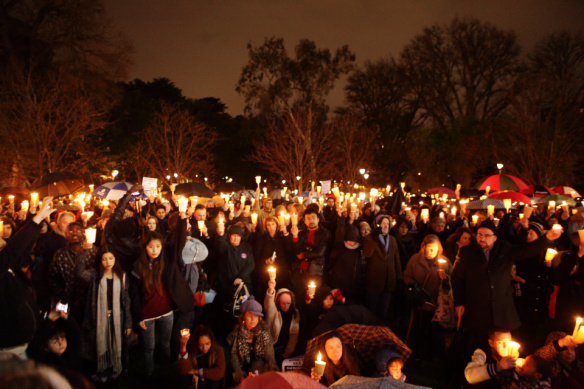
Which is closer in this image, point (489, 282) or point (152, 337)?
point (489, 282)

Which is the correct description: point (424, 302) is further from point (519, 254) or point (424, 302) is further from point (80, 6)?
point (80, 6)

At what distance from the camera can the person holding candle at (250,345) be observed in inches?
167

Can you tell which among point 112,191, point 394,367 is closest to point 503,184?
point 394,367

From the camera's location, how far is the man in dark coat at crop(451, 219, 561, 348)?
419 cm

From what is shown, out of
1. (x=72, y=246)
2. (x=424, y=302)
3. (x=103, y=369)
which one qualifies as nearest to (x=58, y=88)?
(x=72, y=246)

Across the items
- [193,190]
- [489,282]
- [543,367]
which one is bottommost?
[543,367]

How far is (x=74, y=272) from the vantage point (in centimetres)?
445

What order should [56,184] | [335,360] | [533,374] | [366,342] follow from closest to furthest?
[533,374] → [335,360] → [366,342] → [56,184]

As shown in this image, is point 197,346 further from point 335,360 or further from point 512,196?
point 512,196

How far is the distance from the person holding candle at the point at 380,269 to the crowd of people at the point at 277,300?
0.02 metres

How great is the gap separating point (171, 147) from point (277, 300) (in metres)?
27.2

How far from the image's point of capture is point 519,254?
429 centimetres

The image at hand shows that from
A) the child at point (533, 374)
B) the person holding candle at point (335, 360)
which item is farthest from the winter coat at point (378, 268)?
the child at point (533, 374)

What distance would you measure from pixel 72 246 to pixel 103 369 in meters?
1.49
